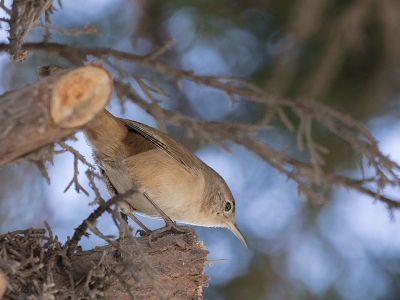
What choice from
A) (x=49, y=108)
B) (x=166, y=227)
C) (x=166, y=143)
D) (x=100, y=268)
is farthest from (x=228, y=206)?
(x=49, y=108)

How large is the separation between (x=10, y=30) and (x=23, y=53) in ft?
1.13

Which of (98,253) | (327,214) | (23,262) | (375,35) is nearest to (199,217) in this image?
(98,253)

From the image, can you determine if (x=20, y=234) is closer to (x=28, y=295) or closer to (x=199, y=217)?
(x=28, y=295)

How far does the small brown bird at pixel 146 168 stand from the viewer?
3861mm

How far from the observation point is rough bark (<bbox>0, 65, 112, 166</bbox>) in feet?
7.27

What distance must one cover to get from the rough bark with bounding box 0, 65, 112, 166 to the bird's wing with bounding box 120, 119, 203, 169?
1449 millimetres

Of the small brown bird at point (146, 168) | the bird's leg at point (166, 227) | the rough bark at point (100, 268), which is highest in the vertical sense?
the small brown bird at point (146, 168)

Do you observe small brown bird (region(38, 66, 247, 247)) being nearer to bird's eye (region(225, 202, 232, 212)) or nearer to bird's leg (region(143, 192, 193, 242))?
bird's leg (region(143, 192, 193, 242))

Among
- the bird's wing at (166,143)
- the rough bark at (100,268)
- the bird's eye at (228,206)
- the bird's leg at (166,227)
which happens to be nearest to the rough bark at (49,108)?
the rough bark at (100,268)

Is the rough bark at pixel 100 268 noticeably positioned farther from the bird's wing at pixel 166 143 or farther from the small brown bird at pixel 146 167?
the bird's wing at pixel 166 143

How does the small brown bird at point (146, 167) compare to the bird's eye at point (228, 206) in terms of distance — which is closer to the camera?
the small brown bird at point (146, 167)

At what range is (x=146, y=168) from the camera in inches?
156

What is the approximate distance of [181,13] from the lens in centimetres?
591

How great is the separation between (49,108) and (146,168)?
5.76 feet
